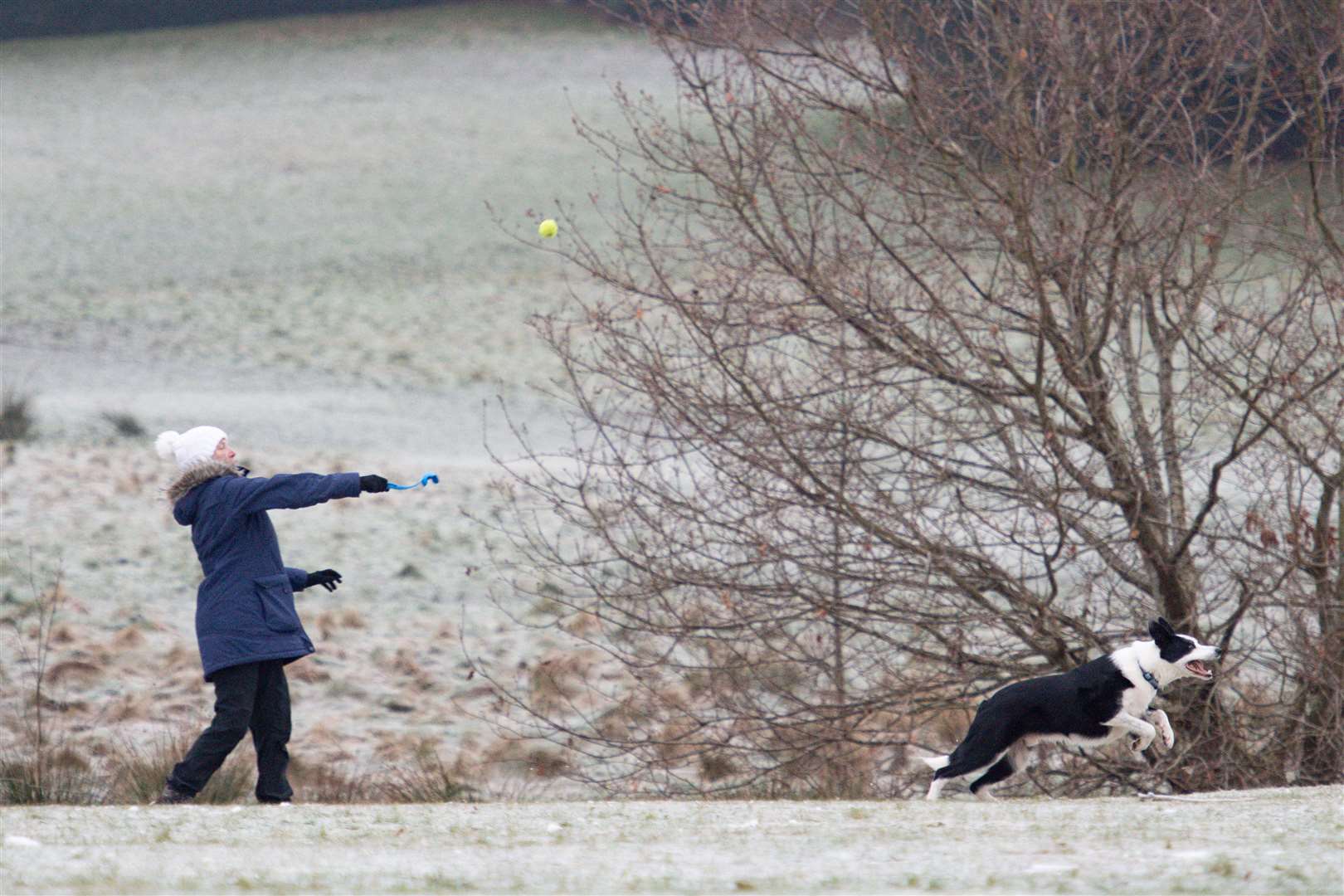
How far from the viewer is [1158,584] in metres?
7.62

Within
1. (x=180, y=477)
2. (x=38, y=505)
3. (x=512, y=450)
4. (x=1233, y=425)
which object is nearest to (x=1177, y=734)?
(x=1233, y=425)

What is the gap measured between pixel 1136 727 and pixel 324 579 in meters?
3.38

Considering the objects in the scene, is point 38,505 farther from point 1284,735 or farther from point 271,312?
point 271,312

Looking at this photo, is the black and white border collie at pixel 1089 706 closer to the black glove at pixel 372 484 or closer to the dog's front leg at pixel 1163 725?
the dog's front leg at pixel 1163 725

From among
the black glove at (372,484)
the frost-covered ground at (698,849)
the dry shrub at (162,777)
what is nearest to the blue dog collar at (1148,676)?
the frost-covered ground at (698,849)

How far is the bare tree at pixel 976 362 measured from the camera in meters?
7.30

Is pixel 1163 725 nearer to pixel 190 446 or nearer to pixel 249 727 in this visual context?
pixel 249 727

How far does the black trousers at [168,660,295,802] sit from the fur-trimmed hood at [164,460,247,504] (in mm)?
744

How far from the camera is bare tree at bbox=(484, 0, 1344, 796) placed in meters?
7.30

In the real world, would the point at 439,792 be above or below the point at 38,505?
below

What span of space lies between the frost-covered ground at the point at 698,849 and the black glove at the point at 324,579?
122 centimetres

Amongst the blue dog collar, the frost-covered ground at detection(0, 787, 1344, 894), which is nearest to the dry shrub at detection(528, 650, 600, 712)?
the frost-covered ground at detection(0, 787, 1344, 894)

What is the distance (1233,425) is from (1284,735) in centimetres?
157

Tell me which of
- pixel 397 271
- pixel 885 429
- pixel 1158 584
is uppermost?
pixel 397 271
